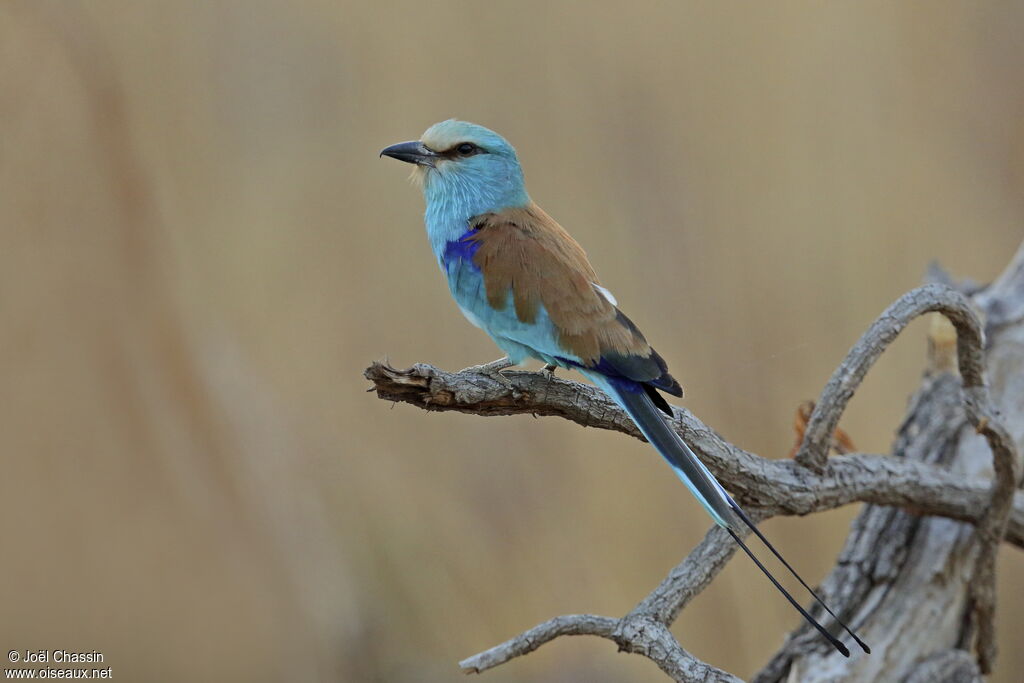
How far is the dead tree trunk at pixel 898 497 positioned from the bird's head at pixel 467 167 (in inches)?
13.6

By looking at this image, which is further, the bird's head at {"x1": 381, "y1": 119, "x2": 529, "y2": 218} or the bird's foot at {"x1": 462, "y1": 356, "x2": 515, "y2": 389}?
the bird's head at {"x1": 381, "y1": 119, "x2": 529, "y2": 218}

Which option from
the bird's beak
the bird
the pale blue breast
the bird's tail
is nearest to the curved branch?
the bird

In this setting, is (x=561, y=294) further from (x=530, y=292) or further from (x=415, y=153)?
(x=415, y=153)

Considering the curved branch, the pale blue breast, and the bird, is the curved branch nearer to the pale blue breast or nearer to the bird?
the bird

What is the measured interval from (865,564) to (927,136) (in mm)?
2057

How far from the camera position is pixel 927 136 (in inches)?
137

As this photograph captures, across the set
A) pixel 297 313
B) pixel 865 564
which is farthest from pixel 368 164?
pixel 865 564

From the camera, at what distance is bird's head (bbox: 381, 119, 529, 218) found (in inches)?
64.0

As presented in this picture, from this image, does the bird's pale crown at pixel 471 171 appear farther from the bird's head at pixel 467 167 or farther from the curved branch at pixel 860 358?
the curved branch at pixel 860 358

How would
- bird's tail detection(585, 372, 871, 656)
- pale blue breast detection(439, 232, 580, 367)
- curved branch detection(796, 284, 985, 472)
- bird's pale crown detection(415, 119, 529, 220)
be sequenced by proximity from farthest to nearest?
curved branch detection(796, 284, 985, 472) → bird's pale crown detection(415, 119, 529, 220) → pale blue breast detection(439, 232, 580, 367) → bird's tail detection(585, 372, 871, 656)

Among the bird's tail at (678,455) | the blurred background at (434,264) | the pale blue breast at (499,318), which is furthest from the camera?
the blurred background at (434,264)

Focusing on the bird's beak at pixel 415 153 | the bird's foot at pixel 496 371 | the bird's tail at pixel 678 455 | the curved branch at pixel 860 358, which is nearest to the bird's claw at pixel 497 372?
the bird's foot at pixel 496 371

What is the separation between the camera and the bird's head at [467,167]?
163cm

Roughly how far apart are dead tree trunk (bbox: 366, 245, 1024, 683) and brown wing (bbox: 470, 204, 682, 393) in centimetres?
13
